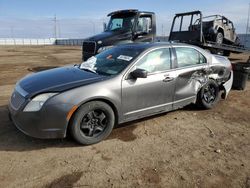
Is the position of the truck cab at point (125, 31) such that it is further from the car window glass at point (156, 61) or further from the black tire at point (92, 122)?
the black tire at point (92, 122)

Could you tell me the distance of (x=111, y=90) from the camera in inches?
161

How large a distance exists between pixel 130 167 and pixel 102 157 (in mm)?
488

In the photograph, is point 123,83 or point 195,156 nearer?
point 195,156

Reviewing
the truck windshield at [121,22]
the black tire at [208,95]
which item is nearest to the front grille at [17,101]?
the black tire at [208,95]

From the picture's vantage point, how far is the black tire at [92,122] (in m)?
3.83

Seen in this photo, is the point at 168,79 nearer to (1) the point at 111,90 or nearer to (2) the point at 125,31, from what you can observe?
(1) the point at 111,90

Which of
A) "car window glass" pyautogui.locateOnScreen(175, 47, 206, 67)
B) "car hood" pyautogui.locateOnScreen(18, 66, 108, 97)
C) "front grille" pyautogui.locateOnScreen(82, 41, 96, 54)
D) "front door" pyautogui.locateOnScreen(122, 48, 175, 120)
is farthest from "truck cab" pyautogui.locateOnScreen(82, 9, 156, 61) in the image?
"car hood" pyautogui.locateOnScreen(18, 66, 108, 97)

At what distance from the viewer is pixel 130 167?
3.43 metres

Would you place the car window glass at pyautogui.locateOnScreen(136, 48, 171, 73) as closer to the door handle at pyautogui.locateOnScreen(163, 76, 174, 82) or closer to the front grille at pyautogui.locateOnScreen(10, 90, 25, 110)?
the door handle at pyautogui.locateOnScreen(163, 76, 174, 82)


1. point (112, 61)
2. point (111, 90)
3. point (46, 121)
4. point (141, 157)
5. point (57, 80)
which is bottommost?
point (141, 157)

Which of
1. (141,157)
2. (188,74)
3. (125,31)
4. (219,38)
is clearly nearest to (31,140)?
(141,157)

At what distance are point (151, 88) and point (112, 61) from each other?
944mm

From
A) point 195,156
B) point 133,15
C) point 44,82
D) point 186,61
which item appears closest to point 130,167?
point 195,156

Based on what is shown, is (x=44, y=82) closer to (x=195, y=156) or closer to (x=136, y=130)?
(x=136, y=130)
